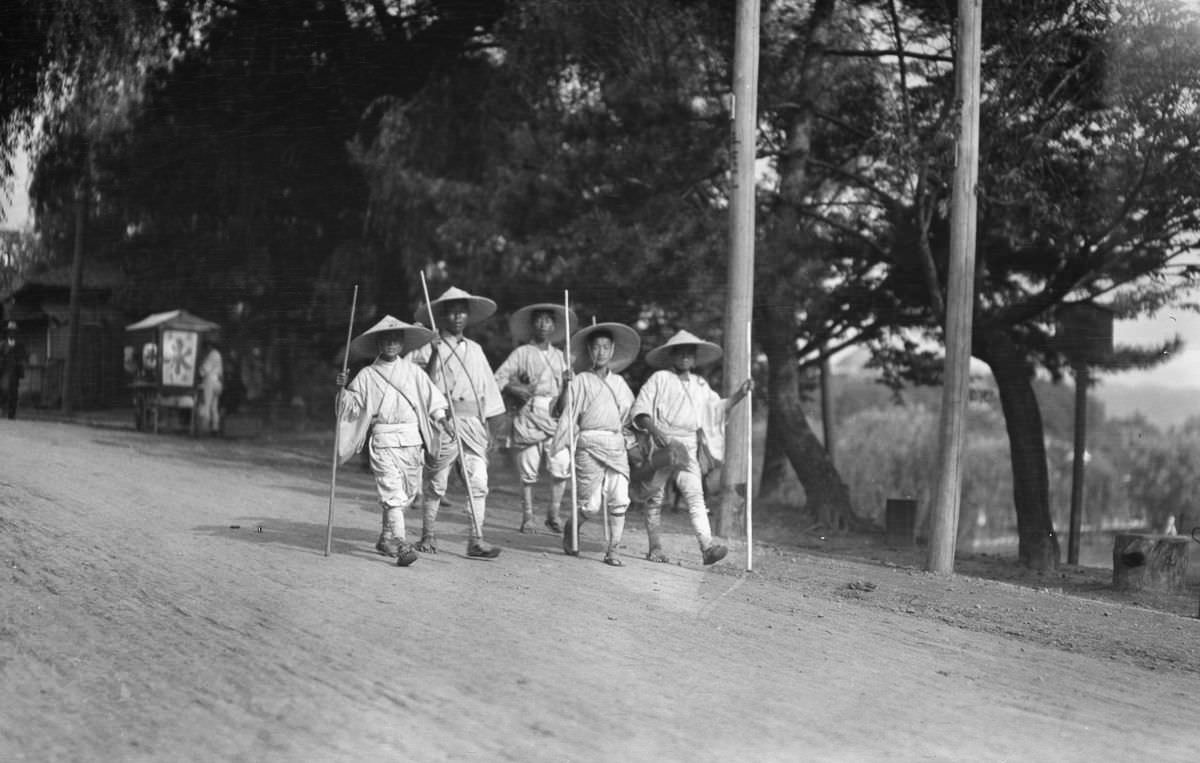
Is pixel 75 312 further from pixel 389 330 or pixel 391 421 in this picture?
pixel 391 421

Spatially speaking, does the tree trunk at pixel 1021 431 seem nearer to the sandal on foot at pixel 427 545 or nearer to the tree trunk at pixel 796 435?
the tree trunk at pixel 796 435

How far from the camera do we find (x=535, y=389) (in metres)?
13.8

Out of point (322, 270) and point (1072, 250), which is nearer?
point (1072, 250)

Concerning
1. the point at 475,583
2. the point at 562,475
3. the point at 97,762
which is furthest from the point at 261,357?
the point at 97,762

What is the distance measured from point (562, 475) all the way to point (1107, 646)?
554cm

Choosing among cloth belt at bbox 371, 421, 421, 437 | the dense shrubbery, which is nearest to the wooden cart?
cloth belt at bbox 371, 421, 421, 437

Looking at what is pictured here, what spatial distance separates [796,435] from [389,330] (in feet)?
35.6

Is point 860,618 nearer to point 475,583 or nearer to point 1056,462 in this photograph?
point 475,583

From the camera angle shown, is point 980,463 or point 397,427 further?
point 980,463

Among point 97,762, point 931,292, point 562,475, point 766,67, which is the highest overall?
point 766,67

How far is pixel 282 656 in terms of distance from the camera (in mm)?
7262

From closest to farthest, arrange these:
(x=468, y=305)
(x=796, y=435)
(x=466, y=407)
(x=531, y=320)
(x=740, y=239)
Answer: (x=466, y=407), (x=468, y=305), (x=531, y=320), (x=740, y=239), (x=796, y=435)

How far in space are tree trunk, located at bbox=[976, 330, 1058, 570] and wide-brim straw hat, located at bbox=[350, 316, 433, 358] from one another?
33.4ft

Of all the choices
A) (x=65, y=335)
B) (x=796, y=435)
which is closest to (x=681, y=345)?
(x=796, y=435)
